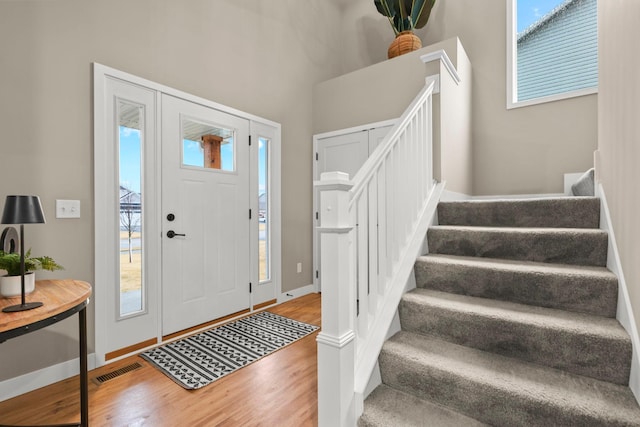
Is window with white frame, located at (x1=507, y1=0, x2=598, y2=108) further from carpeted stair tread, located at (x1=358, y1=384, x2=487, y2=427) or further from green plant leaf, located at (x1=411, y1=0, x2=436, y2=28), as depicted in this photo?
carpeted stair tread, located at (x1=358, y1=384, x2=487, y2=427)

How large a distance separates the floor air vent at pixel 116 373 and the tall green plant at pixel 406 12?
13.5 feet

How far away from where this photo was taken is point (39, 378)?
187 cm

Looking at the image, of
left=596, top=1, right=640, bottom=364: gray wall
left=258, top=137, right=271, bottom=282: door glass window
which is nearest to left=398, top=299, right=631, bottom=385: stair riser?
left=596, top=1, right=640, bottom=364: gray wall

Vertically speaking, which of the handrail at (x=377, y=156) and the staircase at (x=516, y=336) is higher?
the handrail at (x=377, y=156)

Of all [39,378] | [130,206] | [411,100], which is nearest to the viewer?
[39,378]

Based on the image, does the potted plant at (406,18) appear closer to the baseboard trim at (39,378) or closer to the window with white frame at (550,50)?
the window with white frame at (550,50)

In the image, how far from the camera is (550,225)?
1.91 m

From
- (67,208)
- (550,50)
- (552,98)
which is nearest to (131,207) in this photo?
(67,208)

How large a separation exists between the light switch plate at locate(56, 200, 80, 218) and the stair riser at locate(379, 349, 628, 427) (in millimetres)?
2140

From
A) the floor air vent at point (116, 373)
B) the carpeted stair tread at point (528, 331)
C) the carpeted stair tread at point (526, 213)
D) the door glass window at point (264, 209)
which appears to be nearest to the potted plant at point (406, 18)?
the door glass window at point (264, 209)

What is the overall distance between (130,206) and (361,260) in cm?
188

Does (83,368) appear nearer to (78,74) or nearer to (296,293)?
(78,74)

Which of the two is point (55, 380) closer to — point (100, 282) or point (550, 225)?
point (100, 282)

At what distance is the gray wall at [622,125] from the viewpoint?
1.20 meters
